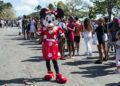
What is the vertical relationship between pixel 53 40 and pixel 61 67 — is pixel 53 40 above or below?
above

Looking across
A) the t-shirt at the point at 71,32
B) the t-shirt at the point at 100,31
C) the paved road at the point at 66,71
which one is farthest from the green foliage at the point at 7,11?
the t-shirt at the point at 100,31

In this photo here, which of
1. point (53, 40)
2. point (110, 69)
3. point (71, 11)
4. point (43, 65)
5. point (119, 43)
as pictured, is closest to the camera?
point (53, 40)

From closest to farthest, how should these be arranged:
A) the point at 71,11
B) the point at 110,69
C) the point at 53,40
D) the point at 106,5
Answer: the point at 53,40 < the point at 110,69 < the point at 106,5 < the point at 71,11

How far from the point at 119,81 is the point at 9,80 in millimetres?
3084

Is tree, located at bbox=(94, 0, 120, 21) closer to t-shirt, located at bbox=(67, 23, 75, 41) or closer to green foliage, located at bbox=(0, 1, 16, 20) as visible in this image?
t-shirt, located at bbox=(67, 23, 75, 41)

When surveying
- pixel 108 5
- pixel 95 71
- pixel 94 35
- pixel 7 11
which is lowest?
pixel 95 71

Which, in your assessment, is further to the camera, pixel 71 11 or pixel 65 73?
pixel 71 11

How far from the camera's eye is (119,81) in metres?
11.6

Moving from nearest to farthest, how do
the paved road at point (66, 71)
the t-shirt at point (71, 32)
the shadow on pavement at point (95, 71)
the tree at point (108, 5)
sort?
the paved road at point (66, 71)
the shadow on pavement at point (95, 71)
the t-shirt at point (71, 32)
the tree at point (108, 5)

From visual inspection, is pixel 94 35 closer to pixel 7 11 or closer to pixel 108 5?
pixel 108 5

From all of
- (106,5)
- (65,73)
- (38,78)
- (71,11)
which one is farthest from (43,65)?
(71,11)

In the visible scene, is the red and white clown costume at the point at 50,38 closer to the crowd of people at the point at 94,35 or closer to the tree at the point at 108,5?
the crowd of people at the point at 94,35

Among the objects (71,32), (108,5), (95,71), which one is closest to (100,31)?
(71,32)

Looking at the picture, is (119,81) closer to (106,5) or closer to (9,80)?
(9,80)
